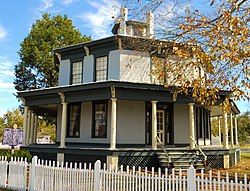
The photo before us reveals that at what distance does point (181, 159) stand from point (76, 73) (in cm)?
892

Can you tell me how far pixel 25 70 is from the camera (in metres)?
30.4

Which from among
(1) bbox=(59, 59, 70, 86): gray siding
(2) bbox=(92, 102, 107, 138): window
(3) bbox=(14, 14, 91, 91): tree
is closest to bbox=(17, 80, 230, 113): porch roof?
(2) bbox=(92, 102, 107, 138): window

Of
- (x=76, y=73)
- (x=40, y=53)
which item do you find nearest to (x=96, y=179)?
(x=76, y=73)

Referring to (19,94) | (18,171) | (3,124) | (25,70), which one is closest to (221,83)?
(18,171)

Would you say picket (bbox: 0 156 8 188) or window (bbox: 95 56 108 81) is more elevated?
window (bbox: 95 56 108 81)

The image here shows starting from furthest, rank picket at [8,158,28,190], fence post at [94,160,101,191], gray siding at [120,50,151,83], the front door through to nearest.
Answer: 1. the front door
2. gray siding at [120,50,151,83]
3. picket at [8,158,28,190]
4. fence post at [94,160,101,191]

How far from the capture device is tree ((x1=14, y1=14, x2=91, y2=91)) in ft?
97.1

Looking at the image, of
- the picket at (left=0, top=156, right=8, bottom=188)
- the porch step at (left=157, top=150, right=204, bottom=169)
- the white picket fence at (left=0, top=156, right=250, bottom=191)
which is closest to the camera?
the white picket fence at (left=0, top=156, right=250, bottom=191)

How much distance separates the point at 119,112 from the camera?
14961mm

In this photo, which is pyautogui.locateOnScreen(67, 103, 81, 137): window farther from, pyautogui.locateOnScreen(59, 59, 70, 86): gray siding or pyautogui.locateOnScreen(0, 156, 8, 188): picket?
pyautogui.locateOnScreen(0, 156, 8, 188): picket

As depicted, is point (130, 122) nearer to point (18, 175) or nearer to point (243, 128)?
point (18, 175)

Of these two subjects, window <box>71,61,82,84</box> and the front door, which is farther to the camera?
window <box>71,61,82,84</box>

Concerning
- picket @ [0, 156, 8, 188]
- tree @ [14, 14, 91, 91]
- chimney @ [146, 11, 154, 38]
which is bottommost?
picket @ [0, 156, 8, 188]

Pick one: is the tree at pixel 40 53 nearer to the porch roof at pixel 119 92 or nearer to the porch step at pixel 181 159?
the porch roof at pixel 119 92
